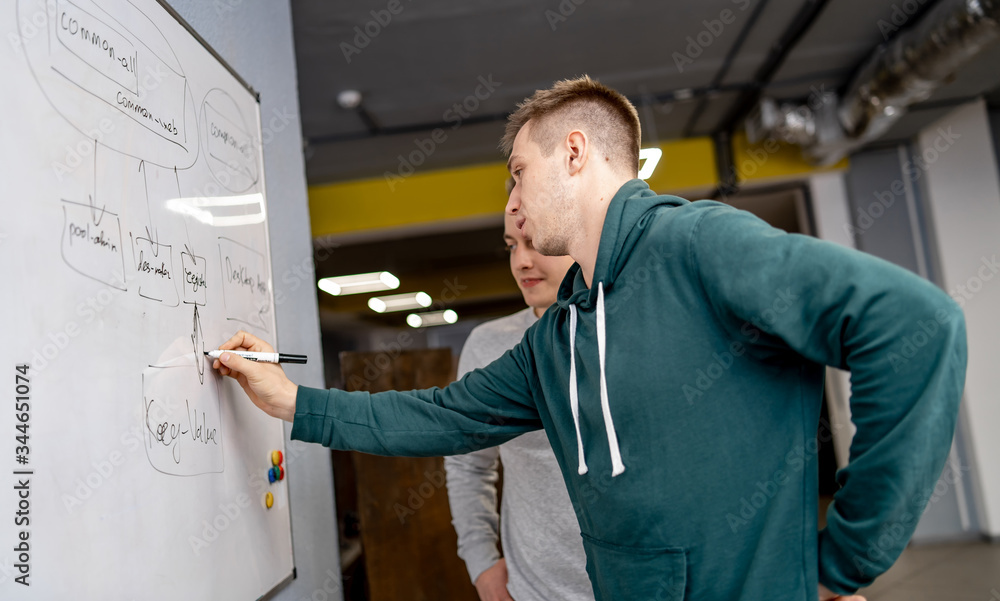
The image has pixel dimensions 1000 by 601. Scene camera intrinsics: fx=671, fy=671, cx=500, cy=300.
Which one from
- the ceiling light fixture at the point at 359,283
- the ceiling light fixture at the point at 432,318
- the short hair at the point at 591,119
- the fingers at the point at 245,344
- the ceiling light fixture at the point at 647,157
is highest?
the ceiling light fixture at the point at 359,283

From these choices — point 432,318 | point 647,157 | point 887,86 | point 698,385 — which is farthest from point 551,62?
point 432,318

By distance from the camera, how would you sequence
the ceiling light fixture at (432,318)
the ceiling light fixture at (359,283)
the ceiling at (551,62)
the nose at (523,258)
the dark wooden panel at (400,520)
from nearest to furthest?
the nose at (523,258) → the dark wooden panel at (400,520) → the ceiling at (551,62) → the ceiling light fixture at (359,283) → the ceiling light fixture at (432,318)

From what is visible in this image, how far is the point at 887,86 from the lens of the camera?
3582 mm

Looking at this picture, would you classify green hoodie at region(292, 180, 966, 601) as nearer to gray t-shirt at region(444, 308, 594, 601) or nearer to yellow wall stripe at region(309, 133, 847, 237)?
gray t-shirt at region(444, 308, 594, 601)

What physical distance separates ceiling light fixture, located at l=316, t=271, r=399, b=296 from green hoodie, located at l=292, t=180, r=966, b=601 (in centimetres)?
632

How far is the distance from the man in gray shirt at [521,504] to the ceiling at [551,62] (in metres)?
1.88

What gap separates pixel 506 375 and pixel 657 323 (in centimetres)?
41

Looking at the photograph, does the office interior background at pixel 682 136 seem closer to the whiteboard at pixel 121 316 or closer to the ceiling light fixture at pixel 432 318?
the whiteboard at pixel 121 316

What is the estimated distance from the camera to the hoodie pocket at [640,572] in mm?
921

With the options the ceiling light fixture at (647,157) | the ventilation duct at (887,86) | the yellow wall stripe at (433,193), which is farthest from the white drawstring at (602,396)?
the yellow wall stripe at (433,193)

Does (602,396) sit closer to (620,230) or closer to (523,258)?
(620,230)

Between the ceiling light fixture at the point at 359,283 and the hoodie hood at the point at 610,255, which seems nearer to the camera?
the hoodie hood at the point at 610,255

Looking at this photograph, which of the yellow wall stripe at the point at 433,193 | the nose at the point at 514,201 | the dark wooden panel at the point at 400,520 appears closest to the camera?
the nose at the point at 514,201

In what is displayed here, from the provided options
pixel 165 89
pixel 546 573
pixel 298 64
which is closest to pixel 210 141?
pixel 165 89
